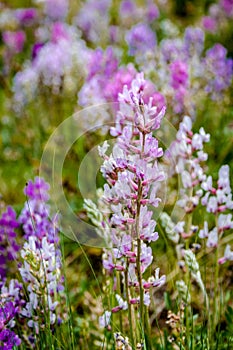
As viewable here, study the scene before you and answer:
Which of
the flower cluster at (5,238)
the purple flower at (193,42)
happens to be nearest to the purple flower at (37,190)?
the flower cluster at (5,238)

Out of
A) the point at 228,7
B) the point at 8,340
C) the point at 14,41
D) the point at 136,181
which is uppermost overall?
the point at 228,7

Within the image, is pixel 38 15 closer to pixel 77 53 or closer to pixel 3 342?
pixel 77 53

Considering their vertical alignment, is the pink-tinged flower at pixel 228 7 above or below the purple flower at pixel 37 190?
above

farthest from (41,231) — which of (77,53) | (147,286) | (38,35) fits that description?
(38,35)

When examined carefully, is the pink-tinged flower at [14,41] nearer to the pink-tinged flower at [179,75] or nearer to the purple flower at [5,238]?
the pink-tinged flower at [179,75]

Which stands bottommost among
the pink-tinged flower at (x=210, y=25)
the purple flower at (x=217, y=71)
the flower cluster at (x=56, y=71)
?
the purple flower at (x=217, y=71)

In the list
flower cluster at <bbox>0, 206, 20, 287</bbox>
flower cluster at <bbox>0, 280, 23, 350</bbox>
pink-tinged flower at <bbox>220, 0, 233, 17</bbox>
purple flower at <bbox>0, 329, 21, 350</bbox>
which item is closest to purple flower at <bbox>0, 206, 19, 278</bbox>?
flower cluster at <bbox>0, 206, 20, 287</bbox>

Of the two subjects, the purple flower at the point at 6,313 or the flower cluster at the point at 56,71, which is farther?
the flower cluster at the point at 56,71

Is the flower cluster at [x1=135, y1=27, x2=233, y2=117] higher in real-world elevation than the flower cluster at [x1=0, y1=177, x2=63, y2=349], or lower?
higher

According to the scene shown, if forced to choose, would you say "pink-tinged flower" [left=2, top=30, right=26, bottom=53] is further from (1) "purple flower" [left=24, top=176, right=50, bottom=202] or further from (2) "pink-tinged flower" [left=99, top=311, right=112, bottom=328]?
(2) "pink-tinged flower" [left=99, top=311, right=112, bottom=328]

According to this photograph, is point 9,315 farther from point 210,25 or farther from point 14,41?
point 210,25

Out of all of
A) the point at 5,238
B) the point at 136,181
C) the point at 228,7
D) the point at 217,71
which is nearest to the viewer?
the point at 136,181

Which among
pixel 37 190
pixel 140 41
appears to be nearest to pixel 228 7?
pixel 140 41

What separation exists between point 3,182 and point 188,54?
139cm
